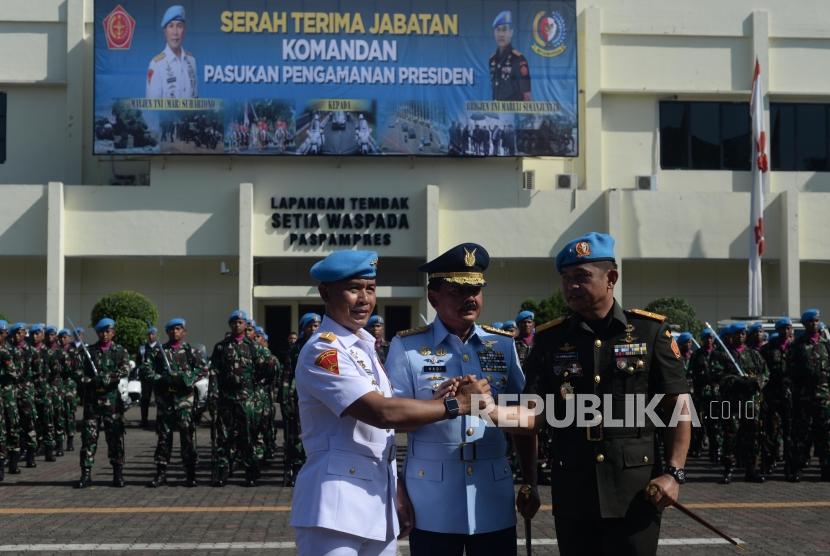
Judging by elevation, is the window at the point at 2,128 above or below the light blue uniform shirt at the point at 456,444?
above

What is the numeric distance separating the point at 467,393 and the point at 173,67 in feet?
89.3

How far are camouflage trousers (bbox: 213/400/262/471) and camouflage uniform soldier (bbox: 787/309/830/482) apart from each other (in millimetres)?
6523

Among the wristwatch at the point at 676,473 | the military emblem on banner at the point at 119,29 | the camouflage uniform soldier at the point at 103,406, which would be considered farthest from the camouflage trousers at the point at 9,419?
the military emblem on banner at the point at 119,29

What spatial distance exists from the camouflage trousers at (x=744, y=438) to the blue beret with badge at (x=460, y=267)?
8.67m

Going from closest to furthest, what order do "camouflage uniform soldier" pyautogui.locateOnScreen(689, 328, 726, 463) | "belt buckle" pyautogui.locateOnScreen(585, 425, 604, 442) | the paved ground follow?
1. "belt buckle" pyautogui.locateOnScreen(585, 425, 604, 442)
2. the paved ground
3. "camouflage uniform soldier" pyautogui.locateOnScreen(689, 328, 726, 463)

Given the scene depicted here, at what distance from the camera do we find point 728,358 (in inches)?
534

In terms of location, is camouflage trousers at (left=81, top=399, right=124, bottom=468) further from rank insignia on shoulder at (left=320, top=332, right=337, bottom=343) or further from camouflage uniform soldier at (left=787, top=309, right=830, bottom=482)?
rank insignia on shoulder at (left=320, top=332, right=337, bottom=343)

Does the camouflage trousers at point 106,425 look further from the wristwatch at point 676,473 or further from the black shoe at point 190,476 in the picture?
the wristwatch at point 676,473

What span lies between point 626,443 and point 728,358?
9.67m

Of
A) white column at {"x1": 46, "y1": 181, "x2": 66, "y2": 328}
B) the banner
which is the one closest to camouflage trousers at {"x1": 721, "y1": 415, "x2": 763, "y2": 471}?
the banner

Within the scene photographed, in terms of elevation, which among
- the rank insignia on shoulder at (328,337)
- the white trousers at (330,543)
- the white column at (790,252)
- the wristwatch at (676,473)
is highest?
the white column at (790,252)

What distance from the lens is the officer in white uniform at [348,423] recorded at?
4.08 m

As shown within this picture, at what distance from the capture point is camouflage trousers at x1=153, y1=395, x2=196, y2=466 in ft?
40.9

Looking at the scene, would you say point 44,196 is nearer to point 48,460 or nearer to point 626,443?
point 48,460
